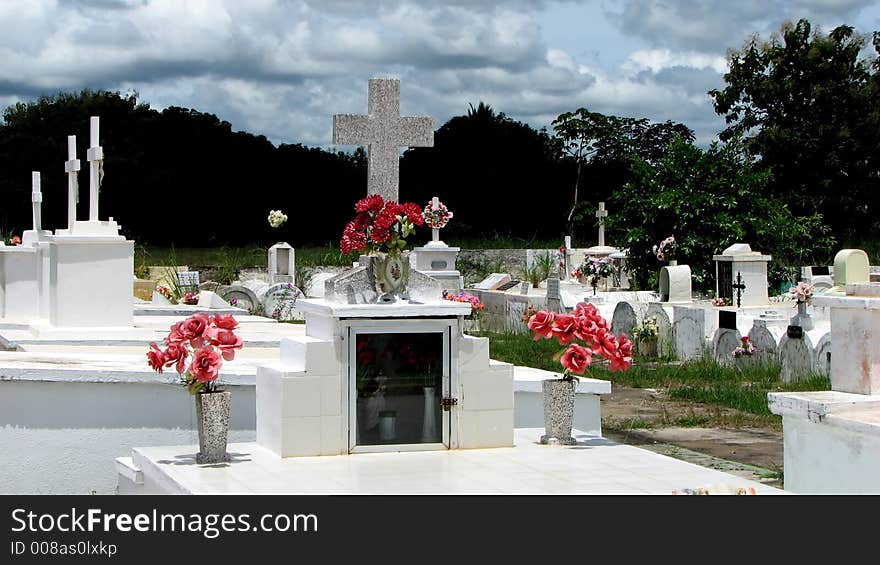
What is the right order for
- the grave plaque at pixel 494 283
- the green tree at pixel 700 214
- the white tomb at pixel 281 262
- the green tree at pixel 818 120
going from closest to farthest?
the green tree at pixel 700 214 < the white tomb at pixel 281 262 < the grave plaque at pixel 494 283 < the green tree at pixel 818 120

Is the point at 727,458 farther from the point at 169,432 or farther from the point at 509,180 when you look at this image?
the point at 509,180

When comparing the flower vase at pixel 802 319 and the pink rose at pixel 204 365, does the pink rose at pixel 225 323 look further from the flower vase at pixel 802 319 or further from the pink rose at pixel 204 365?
the flower vase at pixel 802 319

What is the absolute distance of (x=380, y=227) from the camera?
7297 mm

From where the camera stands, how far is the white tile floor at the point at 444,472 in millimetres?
5992

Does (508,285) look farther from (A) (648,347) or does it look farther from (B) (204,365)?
(B) (204,365)

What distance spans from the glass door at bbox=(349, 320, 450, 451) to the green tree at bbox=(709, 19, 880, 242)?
28.9 metres

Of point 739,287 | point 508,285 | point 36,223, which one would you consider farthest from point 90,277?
point 508,285

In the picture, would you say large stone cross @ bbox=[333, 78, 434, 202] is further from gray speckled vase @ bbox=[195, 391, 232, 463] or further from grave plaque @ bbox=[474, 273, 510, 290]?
grave plaque @ bbox=[474, 273, 510, 290]

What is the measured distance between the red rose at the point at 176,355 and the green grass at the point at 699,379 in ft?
18.7

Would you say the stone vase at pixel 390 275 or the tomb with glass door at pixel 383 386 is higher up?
the stone vase at pixel 390 275

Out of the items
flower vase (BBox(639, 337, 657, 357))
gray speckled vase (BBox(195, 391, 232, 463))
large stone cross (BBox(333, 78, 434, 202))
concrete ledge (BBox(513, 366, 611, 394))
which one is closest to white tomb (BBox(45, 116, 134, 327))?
large stone cross (BBox(333, 78, 434, 202))

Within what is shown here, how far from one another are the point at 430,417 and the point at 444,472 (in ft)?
2.61

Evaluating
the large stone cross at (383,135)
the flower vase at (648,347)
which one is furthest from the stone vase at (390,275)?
the flower vase at (648,347)

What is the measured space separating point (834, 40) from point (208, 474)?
33.0 meters
